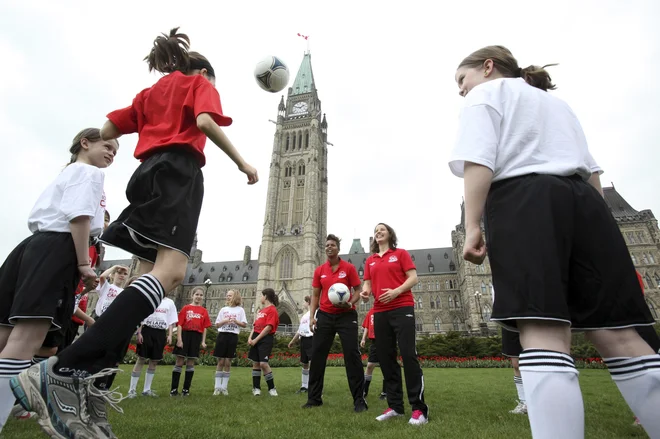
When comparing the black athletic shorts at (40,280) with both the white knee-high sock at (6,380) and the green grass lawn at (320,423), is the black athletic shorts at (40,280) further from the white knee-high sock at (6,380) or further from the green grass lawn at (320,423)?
the green grass lawn at (320,423)

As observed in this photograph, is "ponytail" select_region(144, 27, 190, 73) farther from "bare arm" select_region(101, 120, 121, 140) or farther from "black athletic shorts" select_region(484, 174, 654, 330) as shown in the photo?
"black athletic shorts" select_region(484, 174, 654, 330)

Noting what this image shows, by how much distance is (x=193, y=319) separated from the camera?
8719 mm

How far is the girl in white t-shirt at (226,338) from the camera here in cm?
755

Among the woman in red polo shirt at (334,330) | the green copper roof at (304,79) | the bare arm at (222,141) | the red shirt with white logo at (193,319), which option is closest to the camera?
the bare arm at (222,141)

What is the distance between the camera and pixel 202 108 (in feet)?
8.32

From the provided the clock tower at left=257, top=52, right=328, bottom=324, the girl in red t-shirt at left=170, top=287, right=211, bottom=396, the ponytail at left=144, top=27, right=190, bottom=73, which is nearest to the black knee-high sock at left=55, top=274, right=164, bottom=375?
the ponytail at left=144, top=27, right=190, bottom=73

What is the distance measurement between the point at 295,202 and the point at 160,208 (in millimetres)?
56897

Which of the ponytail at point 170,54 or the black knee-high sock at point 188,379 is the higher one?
the ponytail at point 170,54

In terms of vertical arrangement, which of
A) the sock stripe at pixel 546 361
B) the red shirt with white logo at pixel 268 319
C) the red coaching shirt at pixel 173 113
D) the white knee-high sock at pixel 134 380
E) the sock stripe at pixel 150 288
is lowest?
the white knee-high sock at pixel 134 380

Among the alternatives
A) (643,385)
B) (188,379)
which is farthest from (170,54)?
(188,379)

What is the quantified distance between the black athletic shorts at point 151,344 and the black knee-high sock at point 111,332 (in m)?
6.53

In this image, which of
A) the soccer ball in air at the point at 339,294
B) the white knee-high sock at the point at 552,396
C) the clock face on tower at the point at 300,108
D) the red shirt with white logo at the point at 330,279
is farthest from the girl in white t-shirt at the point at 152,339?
the clock face on tower at the point at 300,108

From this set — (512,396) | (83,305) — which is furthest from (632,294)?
(83,305)

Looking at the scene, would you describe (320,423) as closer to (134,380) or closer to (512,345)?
(512,345)
